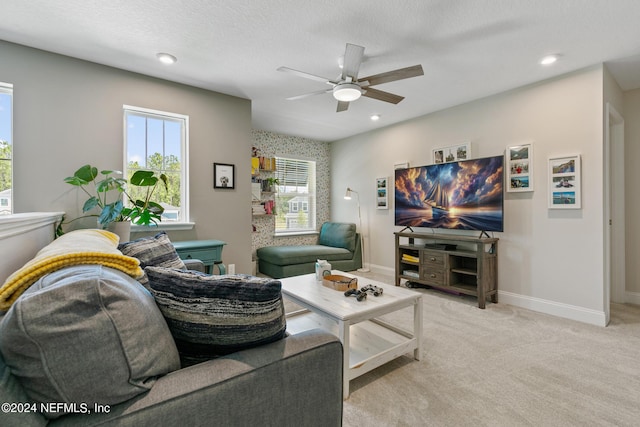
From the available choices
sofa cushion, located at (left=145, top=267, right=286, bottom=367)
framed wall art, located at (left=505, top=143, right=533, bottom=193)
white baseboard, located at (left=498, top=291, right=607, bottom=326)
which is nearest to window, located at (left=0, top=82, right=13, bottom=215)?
sofa cushion, located at (left=145, top=267, right=286, bottom=367)

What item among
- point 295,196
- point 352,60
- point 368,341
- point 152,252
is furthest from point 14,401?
point 295,196

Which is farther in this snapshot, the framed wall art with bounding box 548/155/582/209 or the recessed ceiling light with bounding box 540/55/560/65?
the framed wall art with bounding box 548/155/582/209

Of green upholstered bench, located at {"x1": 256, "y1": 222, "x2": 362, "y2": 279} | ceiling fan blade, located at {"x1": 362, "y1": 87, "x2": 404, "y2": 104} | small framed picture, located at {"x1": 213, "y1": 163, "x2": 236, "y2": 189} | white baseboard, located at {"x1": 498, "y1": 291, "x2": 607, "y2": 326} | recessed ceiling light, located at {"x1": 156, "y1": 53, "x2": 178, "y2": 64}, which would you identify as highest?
recessed ceiling light, located at {"x1": 156, "y1": 53, "x2": 178, "y2": 64}

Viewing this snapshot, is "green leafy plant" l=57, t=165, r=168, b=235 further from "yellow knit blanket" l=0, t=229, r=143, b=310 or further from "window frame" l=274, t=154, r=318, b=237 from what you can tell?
"window frame" l=274, t=154, r=318, b=237

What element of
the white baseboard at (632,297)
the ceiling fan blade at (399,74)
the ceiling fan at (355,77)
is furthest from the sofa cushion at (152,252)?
the white baseboard at (632,297)

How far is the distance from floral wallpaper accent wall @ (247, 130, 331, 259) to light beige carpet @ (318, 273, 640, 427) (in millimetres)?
3066

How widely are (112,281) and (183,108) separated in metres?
3.03

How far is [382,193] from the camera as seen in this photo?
4.88 m

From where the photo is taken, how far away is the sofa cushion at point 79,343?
603 mm

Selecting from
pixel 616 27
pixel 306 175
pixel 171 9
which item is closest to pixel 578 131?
pixel 616 27

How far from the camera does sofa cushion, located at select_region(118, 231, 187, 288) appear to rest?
181 cm

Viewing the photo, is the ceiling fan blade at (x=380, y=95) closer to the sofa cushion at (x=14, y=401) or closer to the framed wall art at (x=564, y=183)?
the framed wall art at (x=564, y=183)

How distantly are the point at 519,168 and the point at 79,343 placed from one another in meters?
3.92

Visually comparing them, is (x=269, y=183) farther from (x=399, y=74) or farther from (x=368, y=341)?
(x=368, y=341)
